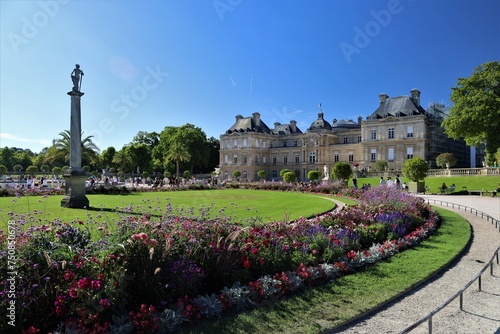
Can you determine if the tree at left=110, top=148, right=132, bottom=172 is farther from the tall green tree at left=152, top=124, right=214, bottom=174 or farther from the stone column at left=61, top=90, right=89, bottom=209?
the stone column at left=61, top=90, right=89, bottom=209

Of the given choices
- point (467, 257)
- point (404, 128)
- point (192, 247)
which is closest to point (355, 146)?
point (404, 128)

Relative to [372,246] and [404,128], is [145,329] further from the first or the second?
[404,128]

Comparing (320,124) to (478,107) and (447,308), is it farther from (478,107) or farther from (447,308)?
(447,308)

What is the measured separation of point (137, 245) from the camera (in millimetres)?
4758

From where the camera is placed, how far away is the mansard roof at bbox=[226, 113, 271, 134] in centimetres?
7575

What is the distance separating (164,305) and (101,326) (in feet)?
3.10

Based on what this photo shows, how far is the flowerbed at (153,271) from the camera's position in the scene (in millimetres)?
3926

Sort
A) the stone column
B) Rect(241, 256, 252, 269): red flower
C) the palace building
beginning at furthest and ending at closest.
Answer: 1. the palace building
2. the stone column
3. Rect(241, 256, 252, 269): red flower

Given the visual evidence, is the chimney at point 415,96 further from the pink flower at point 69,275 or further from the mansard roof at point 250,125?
the pink flower at point 69,275

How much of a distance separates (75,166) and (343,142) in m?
59.1

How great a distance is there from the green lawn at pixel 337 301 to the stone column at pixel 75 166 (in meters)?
13.1

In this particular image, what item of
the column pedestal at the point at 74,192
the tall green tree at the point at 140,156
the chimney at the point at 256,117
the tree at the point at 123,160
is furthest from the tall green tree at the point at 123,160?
the column pedestal at the point at 74,192

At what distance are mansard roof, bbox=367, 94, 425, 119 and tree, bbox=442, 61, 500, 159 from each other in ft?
68.7

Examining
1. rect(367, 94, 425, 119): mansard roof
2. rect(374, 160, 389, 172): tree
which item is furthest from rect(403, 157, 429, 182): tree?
rect(367, 94, 425, 119): mansard roof
